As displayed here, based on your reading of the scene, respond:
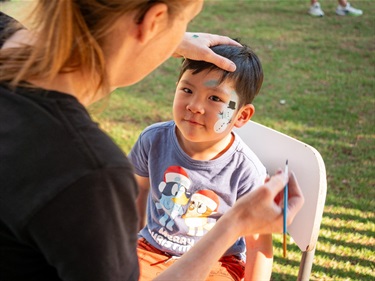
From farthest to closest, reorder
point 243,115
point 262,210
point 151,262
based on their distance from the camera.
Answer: point 243,115 < point 151,262 < point 262,210

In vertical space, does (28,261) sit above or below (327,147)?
above

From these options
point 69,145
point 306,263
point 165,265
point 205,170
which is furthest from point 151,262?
point 69,145

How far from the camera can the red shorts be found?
190 cm

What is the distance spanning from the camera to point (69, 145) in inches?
41.5

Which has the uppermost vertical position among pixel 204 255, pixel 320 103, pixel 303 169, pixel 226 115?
pixel 226 115

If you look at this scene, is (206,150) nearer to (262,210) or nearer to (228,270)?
(228,270)

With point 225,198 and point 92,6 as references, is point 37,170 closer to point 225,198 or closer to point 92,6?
point 92,6

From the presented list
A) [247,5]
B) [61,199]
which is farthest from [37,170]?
[247,5]

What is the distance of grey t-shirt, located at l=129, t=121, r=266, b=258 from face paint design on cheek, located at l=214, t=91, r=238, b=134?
0.30 feet

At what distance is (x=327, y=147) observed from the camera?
426 cm

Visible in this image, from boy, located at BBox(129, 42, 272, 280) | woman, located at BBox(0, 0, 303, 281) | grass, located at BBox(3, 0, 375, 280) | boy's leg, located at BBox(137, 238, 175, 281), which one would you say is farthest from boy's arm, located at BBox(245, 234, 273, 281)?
grass, located at BBox(3, 0, 375, 280)

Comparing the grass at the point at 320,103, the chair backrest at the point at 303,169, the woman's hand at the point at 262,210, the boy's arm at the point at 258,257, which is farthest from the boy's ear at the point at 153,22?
the grass at the point at 320,103

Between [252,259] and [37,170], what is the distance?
1.05 m

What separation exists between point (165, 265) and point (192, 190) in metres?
0.28
